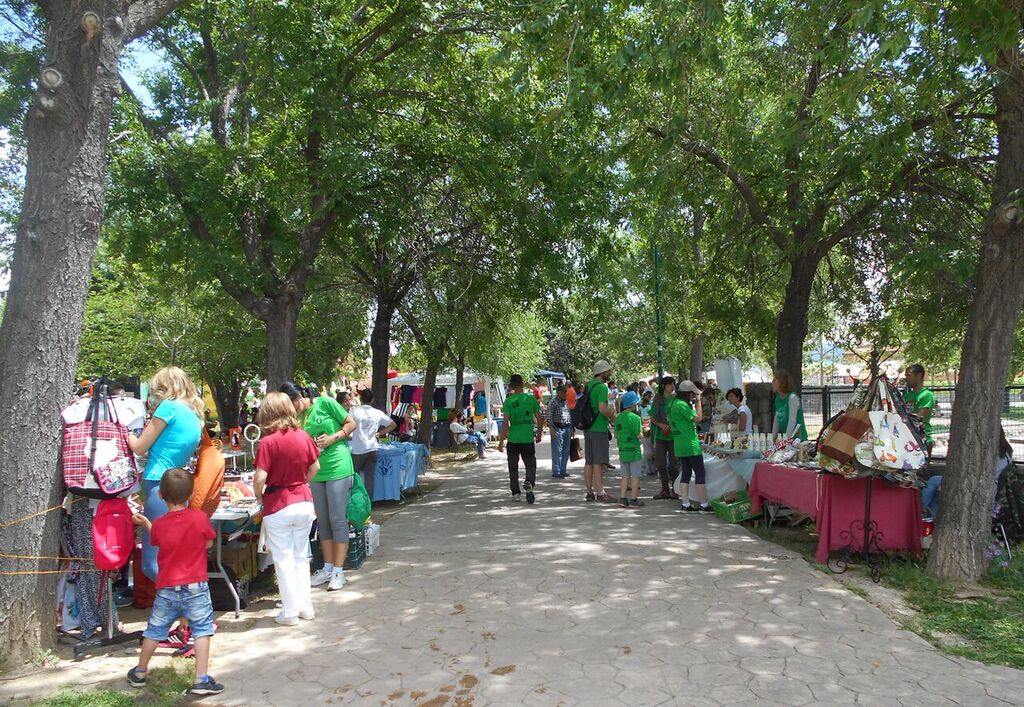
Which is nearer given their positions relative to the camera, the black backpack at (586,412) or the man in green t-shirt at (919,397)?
the man in green t-shirt at (919,397)

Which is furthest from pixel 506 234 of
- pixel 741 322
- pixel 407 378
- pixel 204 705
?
pixel 407 378

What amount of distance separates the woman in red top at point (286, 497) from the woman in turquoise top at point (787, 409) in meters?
6.06

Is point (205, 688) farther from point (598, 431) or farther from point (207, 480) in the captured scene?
point (598, 431)

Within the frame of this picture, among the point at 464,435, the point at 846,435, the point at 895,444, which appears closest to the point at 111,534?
the point at 846,435

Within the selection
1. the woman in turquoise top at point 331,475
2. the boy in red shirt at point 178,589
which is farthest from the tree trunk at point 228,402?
the boy in red shirt at point 178,589

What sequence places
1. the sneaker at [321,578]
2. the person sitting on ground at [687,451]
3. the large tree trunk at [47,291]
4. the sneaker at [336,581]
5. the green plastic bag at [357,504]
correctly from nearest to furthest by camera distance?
the large tree trunk at [47,291] → the sneaker at [336,581] → the sneaker at [321,578] → the green plastic bag at [357,504] → the person sitting on ground at [687,451]

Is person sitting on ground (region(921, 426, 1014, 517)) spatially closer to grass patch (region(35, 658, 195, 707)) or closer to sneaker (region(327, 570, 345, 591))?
sneaker (region(327, 570, 345, 591))

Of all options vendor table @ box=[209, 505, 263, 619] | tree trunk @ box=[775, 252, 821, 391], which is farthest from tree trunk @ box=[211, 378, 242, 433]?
vendor table @ box=[209, 505, 263, 619]

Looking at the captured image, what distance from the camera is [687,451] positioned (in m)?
9.86

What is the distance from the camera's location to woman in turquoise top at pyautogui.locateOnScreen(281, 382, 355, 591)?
6.48 meters

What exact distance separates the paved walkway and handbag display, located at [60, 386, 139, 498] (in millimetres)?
1086

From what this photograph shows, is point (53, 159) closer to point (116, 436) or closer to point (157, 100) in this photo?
point (116, 436)

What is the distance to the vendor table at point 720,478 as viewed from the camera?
1016cm

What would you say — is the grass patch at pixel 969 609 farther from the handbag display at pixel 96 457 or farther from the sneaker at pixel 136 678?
the handbag display at pixel 96 457
